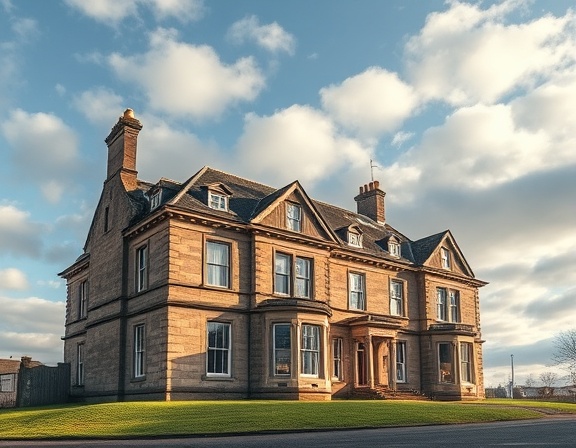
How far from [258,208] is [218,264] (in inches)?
178

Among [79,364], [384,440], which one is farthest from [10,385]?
[384,440]

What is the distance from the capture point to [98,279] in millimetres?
36312

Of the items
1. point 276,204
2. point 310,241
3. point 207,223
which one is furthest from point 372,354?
point 207,223

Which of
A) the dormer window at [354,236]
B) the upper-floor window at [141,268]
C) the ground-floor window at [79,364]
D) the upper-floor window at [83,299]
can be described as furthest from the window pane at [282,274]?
the ground-floor window at [79,364]

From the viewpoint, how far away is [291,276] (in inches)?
1326

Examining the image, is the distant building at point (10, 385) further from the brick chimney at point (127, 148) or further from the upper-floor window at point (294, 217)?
the upper-floor window at point (294, 217)

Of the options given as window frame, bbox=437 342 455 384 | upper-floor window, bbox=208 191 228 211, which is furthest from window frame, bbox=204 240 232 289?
window frame, bbox=437 342 455 384

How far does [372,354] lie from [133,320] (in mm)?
13912

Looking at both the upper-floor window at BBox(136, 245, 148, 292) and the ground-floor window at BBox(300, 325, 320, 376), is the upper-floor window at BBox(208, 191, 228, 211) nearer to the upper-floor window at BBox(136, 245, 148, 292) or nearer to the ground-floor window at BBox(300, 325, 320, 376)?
the upper-floor window at BBox(136, 245, 148, 292)

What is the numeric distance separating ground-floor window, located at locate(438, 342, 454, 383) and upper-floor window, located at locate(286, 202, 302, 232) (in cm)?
1401

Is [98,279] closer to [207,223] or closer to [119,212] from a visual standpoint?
[119,212]

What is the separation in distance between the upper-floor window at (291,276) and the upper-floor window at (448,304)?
1322 centimetres

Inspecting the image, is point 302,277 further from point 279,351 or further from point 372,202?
point 372,202

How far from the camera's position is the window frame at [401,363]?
132 feet
